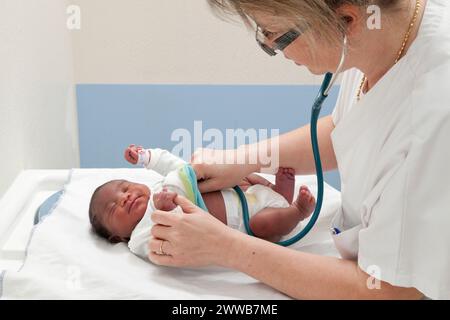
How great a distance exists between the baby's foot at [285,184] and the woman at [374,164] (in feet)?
1.23

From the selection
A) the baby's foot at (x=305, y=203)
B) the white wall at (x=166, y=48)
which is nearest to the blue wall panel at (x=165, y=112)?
the white wall at (x=166, y=48)

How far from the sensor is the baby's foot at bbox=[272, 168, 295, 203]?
1.66 m

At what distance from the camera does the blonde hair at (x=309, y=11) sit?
103 centimetres

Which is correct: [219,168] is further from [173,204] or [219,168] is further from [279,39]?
[279,39]

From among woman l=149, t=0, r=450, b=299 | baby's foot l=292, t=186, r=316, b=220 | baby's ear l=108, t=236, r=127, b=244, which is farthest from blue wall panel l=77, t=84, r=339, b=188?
woman l=149, t=0, r=450, b=299

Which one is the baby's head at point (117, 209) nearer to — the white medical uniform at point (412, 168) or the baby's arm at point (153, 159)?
the baby's arm at point (153, 159)

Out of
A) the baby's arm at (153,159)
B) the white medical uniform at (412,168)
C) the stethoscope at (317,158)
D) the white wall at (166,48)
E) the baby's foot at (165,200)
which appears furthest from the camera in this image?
the white wall at (166,48)

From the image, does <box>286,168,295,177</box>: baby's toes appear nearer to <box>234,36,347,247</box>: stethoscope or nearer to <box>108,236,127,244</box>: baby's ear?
<box>234,36,347,247</box>: stethoscope

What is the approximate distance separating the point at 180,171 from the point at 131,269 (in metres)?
0.30

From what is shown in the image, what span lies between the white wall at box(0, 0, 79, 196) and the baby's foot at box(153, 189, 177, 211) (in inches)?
19.1

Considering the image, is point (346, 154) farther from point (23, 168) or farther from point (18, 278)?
point (23, 168)
